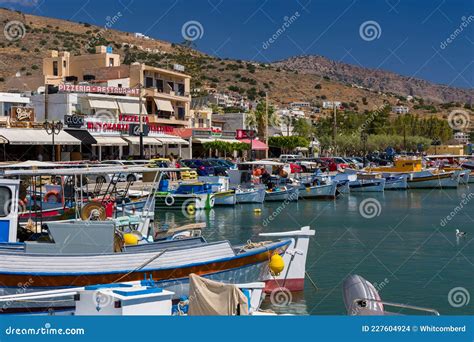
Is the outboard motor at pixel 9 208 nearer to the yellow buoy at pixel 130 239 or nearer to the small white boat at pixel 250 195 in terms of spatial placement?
the yellow buoy at pixel 130 239

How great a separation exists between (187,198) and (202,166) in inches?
504

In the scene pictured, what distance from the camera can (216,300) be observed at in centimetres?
1063

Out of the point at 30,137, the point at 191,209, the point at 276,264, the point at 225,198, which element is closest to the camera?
the point at 276,264

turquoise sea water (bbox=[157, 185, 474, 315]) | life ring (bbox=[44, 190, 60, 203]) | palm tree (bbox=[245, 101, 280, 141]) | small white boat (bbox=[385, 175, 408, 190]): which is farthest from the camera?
palm tree (bbox=[245, 101, 280, 141])

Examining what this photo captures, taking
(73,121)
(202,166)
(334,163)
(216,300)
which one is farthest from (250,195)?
(216,300)

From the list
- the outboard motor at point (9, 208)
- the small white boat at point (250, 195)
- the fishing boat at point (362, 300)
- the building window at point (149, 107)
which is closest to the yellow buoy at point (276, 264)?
the fishing boat at point (362, 300)

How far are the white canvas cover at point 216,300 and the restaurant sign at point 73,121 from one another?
3802 centimetres

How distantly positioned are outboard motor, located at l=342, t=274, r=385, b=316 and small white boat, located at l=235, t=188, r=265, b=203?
87.9 feet

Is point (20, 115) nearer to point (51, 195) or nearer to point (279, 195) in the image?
point (279, 195)

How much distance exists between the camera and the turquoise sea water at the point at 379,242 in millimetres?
15867

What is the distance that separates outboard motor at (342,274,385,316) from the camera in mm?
10141

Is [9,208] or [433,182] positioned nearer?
[9,208]

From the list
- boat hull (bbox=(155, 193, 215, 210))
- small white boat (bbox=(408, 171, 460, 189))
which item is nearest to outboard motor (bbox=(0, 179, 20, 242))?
boat hull (bbox=(155, 193, 215, 210))

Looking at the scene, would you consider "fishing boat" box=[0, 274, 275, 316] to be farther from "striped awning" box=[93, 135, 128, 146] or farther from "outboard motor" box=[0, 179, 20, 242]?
"striped awning" box=[93, 135, 128, 146]
